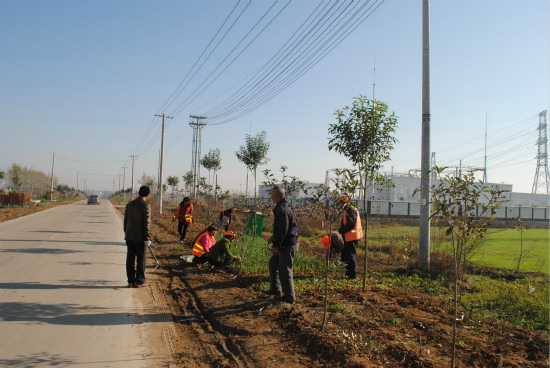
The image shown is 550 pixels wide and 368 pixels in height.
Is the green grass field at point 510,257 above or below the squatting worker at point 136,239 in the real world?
below

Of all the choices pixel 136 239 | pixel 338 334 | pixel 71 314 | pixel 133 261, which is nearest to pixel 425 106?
pixel 338 334

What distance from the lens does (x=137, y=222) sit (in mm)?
7352

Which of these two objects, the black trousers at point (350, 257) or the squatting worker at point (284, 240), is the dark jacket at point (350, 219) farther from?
the squatting worker at point (284, 240)

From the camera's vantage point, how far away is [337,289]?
7.12 metres

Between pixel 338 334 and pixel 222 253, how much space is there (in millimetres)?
4371

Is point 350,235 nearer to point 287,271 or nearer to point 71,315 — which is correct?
point 287,271

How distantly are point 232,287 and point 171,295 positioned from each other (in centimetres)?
109

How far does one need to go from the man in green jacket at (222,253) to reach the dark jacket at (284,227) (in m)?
2.56

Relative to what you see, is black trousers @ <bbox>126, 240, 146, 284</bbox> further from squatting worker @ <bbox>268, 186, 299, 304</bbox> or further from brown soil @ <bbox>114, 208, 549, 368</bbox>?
squatting worker @ <bbox>268, 186, 299, 304</bbox>

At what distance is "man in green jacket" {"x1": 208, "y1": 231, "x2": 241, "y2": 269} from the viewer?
8.49 m

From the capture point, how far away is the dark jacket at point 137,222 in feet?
23.9

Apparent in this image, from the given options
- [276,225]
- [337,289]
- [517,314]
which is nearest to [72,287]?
[276,225]

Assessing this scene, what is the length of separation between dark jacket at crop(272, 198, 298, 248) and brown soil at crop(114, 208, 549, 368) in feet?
3.07

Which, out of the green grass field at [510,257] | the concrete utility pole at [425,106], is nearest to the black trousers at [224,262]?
the concrete utility pole at [425,106]
